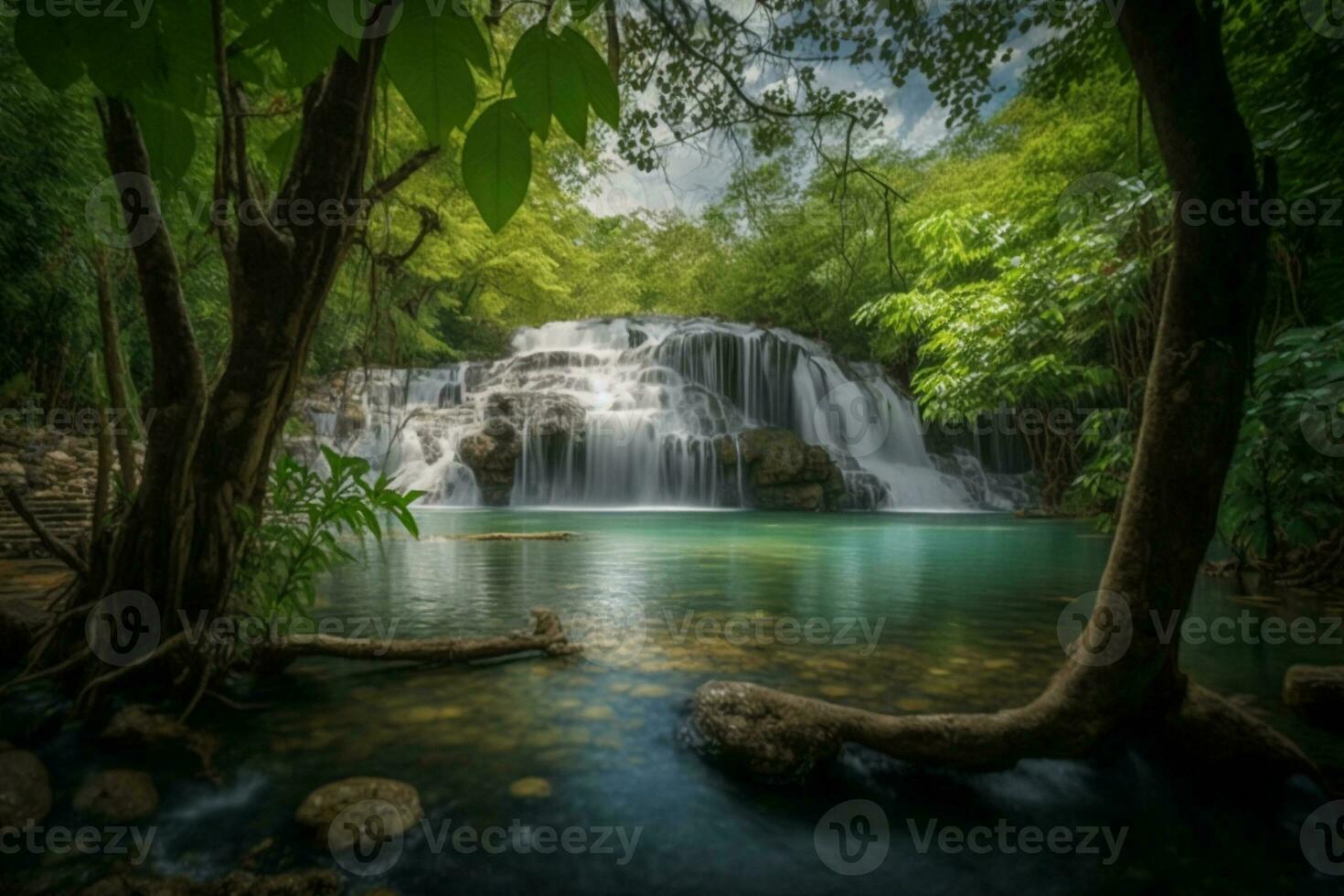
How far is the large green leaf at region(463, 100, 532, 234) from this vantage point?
0.59 meters

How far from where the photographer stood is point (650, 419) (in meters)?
16.9

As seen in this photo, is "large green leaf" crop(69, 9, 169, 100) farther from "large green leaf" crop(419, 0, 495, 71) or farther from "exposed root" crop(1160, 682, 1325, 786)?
"exposed root" crop(1160, 682, 1325, 786)

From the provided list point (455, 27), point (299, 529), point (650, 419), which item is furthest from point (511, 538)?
point (650, 419)

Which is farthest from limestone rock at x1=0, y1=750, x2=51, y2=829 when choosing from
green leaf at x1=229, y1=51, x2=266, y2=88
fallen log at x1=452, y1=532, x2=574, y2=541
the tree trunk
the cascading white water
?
the cascading white water

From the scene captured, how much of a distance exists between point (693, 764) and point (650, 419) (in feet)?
49.2

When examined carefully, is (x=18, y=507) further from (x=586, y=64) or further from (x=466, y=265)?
(x=466, y=265)

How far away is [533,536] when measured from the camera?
8.05 meters

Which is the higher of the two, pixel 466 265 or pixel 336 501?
pixel 466 265

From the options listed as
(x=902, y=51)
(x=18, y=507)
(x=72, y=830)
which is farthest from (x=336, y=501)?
(x=902, y=51)

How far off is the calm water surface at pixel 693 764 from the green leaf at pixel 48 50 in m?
1.66

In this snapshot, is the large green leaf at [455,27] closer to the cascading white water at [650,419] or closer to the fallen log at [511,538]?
the fallen log at [511,538]

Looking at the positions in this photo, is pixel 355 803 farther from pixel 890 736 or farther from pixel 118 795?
pixel 890 736

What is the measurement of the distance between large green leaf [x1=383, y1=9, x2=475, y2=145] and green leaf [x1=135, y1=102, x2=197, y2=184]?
381 millimetres

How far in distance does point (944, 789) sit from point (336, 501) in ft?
7.82
